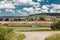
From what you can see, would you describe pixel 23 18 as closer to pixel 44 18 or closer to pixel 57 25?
pixel 44 18

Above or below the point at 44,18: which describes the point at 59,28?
above

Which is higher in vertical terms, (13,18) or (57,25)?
(57,25)

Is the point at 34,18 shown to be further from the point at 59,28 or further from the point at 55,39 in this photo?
the point at 55,39

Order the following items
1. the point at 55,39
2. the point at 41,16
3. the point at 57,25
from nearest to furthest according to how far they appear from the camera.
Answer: the point at 55,39 < the point at 57,25 < the point at 41,16

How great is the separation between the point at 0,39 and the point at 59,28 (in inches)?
1434

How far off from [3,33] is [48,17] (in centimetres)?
9161

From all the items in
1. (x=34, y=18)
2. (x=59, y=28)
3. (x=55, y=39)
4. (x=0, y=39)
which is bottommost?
(x=34, y=18)

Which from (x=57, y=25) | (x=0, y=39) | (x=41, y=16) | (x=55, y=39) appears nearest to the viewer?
(x=0, y=39)

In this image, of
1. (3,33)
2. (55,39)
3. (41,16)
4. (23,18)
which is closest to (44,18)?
(41,16)

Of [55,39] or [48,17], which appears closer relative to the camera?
[55,39]

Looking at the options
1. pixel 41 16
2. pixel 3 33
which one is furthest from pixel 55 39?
pixel 41 16

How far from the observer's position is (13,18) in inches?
4318

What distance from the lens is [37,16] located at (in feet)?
373

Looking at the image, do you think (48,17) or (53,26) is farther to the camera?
(48,17)
